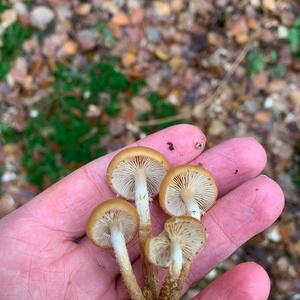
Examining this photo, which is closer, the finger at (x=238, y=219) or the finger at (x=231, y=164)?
the finger at (x=238, y=219)

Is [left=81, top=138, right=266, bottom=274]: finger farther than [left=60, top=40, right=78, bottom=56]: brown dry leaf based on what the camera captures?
No

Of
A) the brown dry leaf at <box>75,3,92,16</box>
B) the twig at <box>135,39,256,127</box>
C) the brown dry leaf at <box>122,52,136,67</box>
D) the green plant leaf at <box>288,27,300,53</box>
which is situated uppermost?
the brown dry leaf at <box>75,3,92,16</box>

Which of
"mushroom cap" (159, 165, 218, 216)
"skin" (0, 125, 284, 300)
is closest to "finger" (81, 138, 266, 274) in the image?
"skin" (0, 125, 284, 300)

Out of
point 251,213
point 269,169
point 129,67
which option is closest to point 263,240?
point 269,169

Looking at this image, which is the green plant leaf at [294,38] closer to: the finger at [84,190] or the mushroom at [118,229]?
the finger at [84,190]

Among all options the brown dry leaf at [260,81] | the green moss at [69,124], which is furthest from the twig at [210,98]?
the green moss at [69,124]

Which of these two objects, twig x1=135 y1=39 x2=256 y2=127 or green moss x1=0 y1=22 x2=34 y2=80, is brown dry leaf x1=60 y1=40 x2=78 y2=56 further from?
twig x1=135 y1=39 x2=256 y2=127
